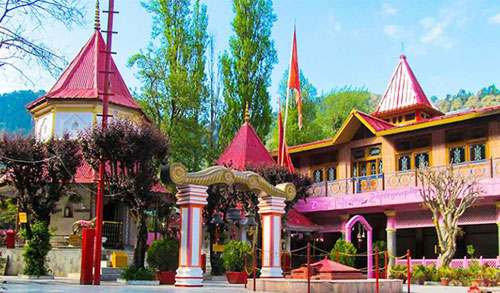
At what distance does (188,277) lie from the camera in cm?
1575

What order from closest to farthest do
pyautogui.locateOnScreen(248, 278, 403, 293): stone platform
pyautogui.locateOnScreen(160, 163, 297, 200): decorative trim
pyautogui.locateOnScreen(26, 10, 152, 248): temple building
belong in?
pyautogui.locateOnScreen(248, 278, 403, 293): stone platform → pyautogui.locateOnScreen(160, 163, 297, 200): decorative trim → pyautogui.locateOnScreen(26, 10, 152, 248): temple building

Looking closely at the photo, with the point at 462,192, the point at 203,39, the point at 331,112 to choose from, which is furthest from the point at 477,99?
the point at 462,192

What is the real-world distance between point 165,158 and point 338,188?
1037 centimetres

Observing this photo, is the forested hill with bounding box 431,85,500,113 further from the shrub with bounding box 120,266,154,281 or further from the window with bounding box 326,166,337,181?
the shrub with bounding box 120,266,154,281

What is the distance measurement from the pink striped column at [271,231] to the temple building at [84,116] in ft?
26.0

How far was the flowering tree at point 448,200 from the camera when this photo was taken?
2114 cm

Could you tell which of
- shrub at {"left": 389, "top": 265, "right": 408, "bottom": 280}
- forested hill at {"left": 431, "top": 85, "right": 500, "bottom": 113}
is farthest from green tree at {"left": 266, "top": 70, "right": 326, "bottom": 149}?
forested hill at {"left": 431, "top": 85, "right": 500, "bottom": 113}

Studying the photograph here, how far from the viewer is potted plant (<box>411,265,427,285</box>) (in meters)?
20.9

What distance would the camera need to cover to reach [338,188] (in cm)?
2777

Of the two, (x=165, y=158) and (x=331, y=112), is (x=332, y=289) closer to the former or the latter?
(x=165, y=158)

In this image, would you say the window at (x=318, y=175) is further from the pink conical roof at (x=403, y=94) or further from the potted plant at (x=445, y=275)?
the potted plant at (x=445, y=275)

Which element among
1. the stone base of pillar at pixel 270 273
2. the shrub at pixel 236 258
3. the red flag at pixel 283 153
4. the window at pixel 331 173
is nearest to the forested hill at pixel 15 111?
the red flag at pixel 283 153

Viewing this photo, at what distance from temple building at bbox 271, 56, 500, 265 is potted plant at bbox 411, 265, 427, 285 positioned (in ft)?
7.54

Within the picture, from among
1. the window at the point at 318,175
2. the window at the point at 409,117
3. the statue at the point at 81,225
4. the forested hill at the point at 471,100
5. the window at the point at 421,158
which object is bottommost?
the statue at the point at 81,225
